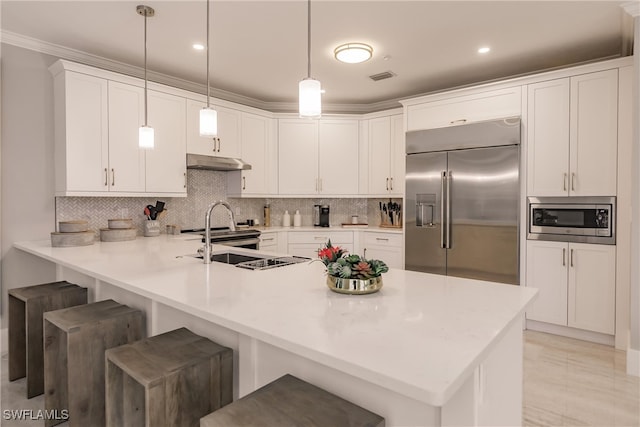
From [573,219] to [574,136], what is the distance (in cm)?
72

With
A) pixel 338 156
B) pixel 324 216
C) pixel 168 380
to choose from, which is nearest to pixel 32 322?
pixel 168 380

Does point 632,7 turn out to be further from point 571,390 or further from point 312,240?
point 312,240

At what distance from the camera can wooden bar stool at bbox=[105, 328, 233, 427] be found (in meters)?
1.34

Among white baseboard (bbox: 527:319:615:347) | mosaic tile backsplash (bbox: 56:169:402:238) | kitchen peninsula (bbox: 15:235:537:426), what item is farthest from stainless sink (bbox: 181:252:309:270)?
white baseboard (bbox: 527:319:615:347)

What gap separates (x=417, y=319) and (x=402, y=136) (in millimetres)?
3638

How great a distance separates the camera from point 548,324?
3486 millimetres

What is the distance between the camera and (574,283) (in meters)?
3.28

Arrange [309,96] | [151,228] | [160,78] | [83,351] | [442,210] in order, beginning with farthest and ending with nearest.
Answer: [160,78], [442,210], [151,228], [83,351], [309,96]

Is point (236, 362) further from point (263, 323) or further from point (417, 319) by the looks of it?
point (417, 319)

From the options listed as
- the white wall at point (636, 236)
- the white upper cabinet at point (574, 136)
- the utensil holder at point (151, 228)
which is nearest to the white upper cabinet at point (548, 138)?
the white upper cabinet at point (574, 136)

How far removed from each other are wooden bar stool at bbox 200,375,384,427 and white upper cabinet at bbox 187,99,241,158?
10.6 feet

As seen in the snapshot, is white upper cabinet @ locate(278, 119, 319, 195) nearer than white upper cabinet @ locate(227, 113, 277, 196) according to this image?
No

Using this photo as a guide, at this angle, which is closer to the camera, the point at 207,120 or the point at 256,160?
the point at 207,120

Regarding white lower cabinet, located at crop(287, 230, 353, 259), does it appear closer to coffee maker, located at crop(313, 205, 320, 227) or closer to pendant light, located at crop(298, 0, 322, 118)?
coffee maker, located at crop(313, 205, 320, 227)
